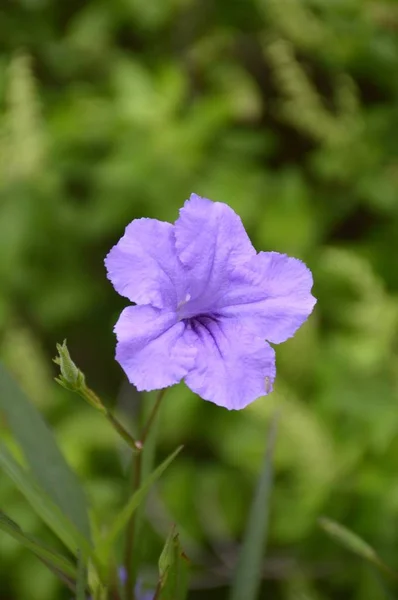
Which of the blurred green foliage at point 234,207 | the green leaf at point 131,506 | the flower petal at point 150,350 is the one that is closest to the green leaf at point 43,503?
the green leaf at point 131,506

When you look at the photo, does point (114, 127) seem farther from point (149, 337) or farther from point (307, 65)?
point (149, 337)

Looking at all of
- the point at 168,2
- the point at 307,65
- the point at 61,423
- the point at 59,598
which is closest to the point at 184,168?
the point at 168,2

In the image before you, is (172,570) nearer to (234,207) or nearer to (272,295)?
(272,295)

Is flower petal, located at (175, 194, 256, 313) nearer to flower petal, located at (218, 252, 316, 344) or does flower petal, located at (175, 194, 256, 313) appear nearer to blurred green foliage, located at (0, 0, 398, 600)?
flower petal, located at (218, 252, 316, 344)

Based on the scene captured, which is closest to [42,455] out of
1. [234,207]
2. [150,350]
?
[150,350]

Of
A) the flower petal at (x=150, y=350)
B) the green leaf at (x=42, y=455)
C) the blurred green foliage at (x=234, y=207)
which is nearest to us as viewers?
the flower petal at (x=150, y=350)

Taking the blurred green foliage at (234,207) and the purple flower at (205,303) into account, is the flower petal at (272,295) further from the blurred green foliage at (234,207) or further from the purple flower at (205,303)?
the blurred green foliage at (234,207)
